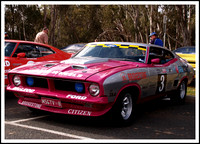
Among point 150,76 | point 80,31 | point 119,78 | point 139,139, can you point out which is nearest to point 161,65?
point 150,76

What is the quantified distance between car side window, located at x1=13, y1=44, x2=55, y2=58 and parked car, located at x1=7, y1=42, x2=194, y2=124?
201 cm

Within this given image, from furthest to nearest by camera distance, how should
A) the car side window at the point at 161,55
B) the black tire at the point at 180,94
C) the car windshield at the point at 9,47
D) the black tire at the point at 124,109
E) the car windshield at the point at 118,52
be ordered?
the car windshield at the point at 9,47 → the black tire at the point at 180,94 → the car side window at the point at 161,55 → the car windshield at the point at 118,52 → the black tire at the point at 124,109

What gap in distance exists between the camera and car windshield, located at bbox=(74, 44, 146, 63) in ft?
18.8

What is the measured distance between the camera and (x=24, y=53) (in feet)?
23.6

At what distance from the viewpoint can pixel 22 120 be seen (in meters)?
5.02

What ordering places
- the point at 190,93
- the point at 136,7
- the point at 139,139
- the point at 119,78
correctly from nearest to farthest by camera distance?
the point at 139,139 < the point at 119,78 < the point at 190,93 < the point at 136,7

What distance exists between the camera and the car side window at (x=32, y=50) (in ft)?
24.5

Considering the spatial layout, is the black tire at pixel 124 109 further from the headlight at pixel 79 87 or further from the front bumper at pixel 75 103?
the headlight at pixel 79 87

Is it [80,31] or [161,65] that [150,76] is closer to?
[161,65]

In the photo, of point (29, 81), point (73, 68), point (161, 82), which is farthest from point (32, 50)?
point (161, 82)

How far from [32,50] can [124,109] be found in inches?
149

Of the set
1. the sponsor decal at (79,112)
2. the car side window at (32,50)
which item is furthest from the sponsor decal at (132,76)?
the car side window at (32,50)

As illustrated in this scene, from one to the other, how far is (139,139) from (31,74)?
2.04m

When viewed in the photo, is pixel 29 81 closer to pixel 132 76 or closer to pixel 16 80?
pixel 16 80
